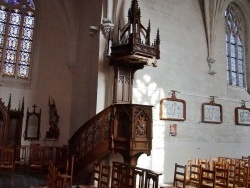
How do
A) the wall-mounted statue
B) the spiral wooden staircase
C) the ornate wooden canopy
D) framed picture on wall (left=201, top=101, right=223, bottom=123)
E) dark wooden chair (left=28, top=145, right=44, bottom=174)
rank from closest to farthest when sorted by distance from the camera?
the spiral wooden staircase < the ornate wooden canopy < dark wooden chair (left=28, top=145, right=44, bottom=174) < framed picture on wall (left=201, top=101, right=223, bottom=123) < the wall-mounted statue

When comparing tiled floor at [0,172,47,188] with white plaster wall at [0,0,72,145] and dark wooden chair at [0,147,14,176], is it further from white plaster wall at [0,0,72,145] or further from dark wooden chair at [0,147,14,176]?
white plaster wall at [0,0,72,145]

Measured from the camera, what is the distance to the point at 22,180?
304 inches

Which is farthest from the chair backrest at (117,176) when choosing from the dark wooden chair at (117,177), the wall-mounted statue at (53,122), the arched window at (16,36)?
the arched window at (16,36)

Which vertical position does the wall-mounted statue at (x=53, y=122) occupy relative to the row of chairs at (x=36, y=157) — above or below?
above

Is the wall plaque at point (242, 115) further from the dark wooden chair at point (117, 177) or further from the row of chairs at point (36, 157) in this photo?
the dark wooden chair at point (117, 177)

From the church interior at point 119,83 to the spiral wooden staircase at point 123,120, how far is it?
30 mm

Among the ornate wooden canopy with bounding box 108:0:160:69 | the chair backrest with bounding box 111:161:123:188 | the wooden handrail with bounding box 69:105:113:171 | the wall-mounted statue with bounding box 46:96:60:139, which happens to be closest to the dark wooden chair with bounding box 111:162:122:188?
the chair backrest with bounding box 111:161:123:188

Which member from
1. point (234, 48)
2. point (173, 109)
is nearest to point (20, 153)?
point (173, 109)

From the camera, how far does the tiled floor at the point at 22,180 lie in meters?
7.01

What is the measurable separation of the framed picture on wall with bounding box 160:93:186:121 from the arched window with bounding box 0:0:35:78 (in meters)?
5.62

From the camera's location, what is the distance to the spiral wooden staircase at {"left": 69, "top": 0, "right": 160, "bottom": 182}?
6.81 meters

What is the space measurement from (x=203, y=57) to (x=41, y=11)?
687 cm

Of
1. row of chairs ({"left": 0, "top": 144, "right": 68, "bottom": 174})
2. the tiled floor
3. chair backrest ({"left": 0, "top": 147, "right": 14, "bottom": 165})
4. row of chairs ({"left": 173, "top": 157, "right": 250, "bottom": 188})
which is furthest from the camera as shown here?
row of chairs ({"left": 0, "top": 144, "right": 68, "bottom": 174})

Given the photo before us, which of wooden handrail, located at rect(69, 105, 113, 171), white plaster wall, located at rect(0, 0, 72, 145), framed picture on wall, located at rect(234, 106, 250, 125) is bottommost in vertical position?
wooden handrail, located at rect(69, 105, 113, 171)
